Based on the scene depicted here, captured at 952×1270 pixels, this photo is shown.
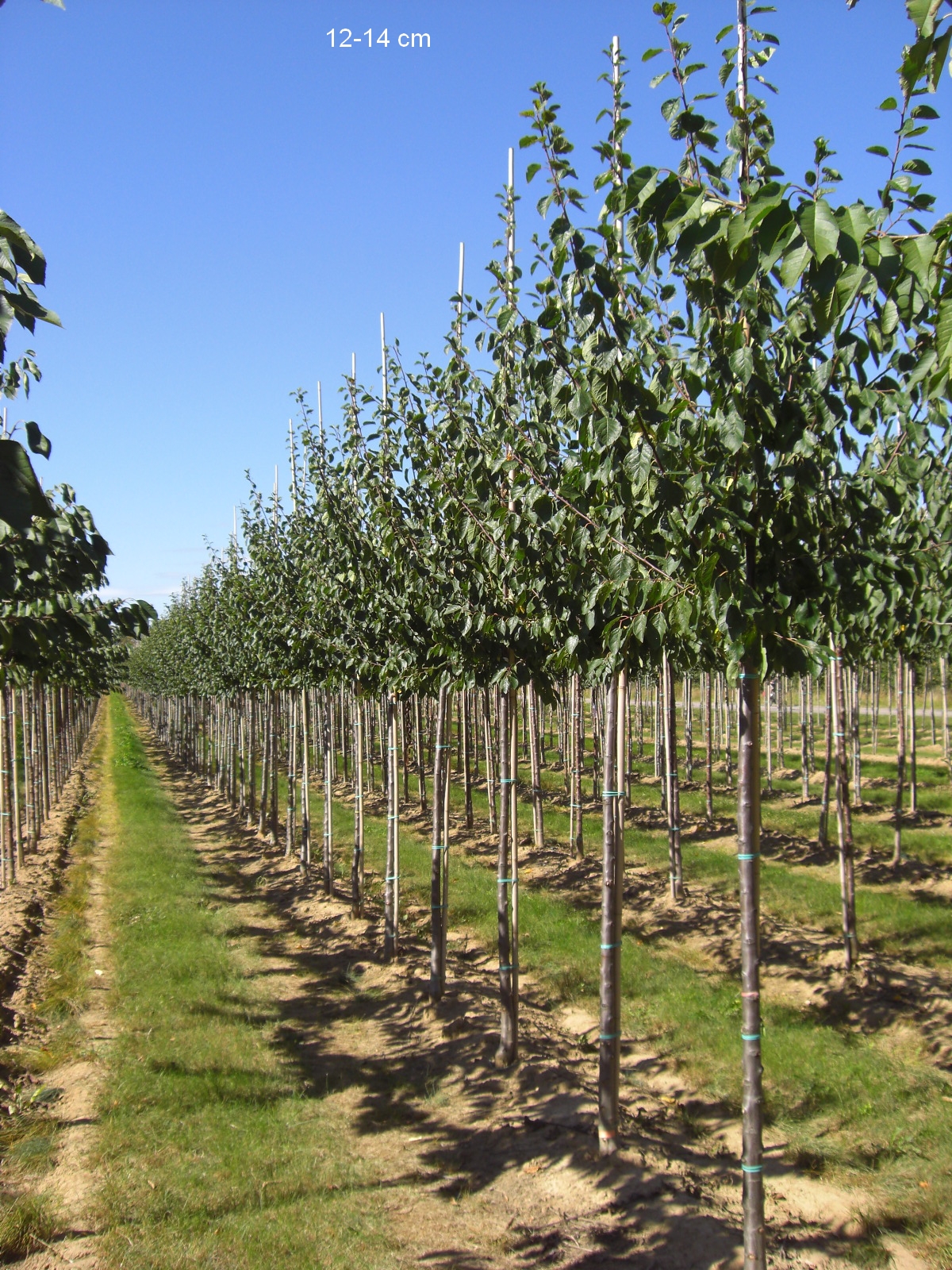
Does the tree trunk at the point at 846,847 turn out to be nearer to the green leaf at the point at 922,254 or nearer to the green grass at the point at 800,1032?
the green grass at the point at 800,1032

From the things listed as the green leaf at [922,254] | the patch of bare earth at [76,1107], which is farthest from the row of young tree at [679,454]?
the patch of bare earth at [76,1107]

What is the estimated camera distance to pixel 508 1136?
21.6 ft

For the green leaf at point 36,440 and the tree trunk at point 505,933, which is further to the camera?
the tree trunk at point 505,933

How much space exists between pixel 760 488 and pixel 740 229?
2039mm

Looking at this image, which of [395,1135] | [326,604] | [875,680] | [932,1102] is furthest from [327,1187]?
[875,680]

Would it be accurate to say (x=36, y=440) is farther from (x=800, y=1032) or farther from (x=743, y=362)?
(x=800, y=1032)

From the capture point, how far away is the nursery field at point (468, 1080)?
5266 millimetres

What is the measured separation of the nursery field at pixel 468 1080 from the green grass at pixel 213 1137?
25mm

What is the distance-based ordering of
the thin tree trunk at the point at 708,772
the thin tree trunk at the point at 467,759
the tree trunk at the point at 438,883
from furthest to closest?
the thin tree trunk at the point at 467,759, the thin tree trunk at the point at 708,772, the tree trunk at the point at 438,883

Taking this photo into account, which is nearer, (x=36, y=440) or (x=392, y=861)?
(x=36, y=440)

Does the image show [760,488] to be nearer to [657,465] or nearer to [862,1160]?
[657,465]

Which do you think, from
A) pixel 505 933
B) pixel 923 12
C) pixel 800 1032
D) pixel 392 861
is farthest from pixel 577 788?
pixel 923 12

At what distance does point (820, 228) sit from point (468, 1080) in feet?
24.4

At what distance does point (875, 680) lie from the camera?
3172cm
